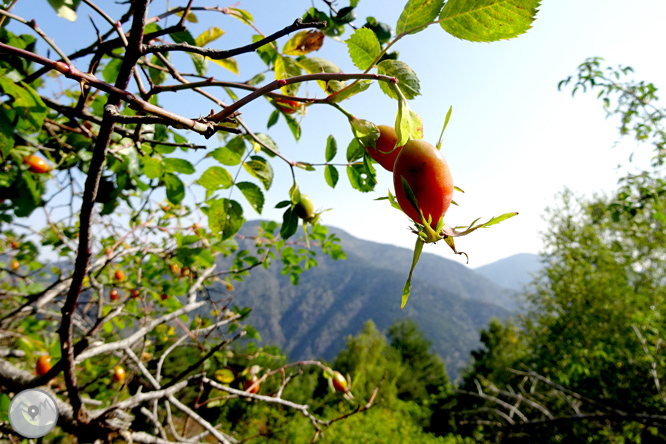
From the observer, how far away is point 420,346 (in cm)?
2584

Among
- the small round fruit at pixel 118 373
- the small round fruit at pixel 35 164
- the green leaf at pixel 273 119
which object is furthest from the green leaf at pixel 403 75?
the small round fruit at pixel 118 373

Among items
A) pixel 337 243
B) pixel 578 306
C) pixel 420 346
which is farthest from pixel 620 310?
pixel 420 346

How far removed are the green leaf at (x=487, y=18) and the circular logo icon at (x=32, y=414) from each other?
955 mm

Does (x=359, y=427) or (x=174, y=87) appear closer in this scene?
(x=174, y=87)

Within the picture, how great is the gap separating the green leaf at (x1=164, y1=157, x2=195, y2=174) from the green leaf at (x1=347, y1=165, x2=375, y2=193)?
18.6 inches

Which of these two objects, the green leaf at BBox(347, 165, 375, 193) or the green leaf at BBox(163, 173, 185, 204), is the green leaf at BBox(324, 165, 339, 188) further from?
the green leaf at BBox(163, 173, 185, 204)

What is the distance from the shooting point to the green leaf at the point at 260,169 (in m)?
0.81

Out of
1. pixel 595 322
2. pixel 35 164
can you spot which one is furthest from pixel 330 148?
pixel 595 322

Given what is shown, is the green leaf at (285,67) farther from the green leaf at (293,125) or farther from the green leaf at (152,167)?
the green leaf at (152,167)

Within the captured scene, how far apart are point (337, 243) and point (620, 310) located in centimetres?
1258

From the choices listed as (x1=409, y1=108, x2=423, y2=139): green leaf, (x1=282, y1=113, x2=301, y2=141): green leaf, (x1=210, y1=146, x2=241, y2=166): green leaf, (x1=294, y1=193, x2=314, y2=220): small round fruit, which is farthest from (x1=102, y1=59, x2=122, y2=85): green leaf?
(x1=409, y1=108, x2=423, y2=139): green leaf

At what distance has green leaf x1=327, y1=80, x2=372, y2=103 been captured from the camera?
18.1 inches

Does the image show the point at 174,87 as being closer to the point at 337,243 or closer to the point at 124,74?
the point at 124,74

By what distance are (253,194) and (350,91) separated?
433mm
